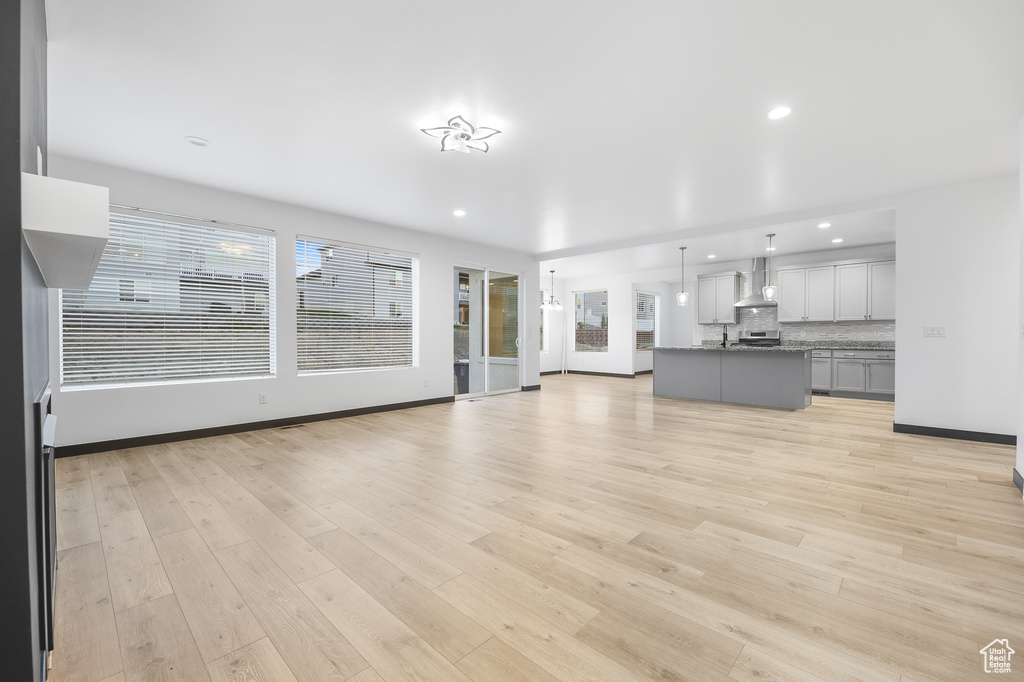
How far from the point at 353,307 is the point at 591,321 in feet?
23.8

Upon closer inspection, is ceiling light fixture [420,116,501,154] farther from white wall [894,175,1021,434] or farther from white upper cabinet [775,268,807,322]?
white upper cabinet [775,268,807,322]

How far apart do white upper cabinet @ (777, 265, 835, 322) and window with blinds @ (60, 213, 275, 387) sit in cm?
851

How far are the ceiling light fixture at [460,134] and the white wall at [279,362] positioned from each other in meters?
2.91

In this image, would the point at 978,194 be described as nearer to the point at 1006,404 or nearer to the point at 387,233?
the point at 1006,404

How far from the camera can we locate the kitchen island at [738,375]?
251 inches

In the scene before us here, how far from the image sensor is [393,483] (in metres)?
3.22

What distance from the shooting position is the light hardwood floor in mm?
1499

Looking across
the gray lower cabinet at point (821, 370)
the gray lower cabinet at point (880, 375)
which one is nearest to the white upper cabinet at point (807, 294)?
the gray lower cabinet at point (821, 370)

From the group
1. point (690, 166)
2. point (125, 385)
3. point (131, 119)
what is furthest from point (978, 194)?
point (125, 385)

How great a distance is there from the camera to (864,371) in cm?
740

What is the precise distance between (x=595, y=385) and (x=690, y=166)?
6.03 metres

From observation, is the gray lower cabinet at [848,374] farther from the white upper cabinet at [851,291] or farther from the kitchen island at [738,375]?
the kitchen island at [738,375]

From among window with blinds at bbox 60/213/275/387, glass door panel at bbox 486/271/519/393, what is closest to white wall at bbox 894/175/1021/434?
glass door panel at bbox 486/271/519/393

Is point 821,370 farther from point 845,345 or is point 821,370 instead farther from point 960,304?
point 960,304
